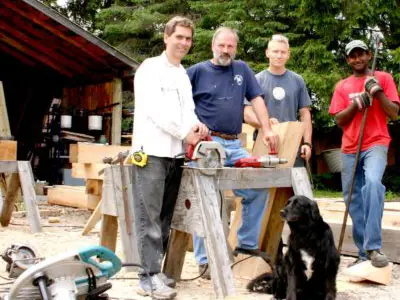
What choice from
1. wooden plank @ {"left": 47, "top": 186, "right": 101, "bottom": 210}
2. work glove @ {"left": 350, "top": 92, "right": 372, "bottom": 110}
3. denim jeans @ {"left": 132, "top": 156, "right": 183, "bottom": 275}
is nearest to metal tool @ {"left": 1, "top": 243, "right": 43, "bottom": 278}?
denim jeans @ {"left": 132, "top": 156, "right": 183, "bottom": 275}

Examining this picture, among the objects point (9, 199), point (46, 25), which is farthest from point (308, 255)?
point (46, 25)

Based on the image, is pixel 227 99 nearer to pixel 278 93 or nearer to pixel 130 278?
pixel 278 93

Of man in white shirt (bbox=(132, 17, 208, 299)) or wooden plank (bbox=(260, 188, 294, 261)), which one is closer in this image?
man in white shirt (bbox=(132, 17, 208, 299))

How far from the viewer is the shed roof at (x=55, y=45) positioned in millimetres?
11523

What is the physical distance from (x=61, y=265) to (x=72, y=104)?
12.6 meters

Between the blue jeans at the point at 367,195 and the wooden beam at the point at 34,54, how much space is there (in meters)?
9.60

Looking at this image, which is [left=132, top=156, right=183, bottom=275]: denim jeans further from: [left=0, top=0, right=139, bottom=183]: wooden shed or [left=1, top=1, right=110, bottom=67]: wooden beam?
[left=1, top=1, right=110, bottom=67]: wooden beam

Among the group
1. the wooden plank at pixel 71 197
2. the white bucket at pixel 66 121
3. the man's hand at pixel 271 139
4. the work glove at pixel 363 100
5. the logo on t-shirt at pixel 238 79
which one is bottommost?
the wooden plank at pixel 71 197

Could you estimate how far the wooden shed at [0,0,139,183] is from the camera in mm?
11820

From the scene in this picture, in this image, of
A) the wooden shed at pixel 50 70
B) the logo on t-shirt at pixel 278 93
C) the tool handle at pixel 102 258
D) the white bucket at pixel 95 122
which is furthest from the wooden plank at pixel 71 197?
the tool handle at pixel 102 258

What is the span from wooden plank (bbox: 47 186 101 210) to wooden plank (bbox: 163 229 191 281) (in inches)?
201

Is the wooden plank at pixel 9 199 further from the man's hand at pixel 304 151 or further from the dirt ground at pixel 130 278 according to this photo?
the man's hand at pixel 304 151

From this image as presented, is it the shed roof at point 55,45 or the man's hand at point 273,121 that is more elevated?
the shed roof at point 55,45

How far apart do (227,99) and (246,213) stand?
3.33ft
